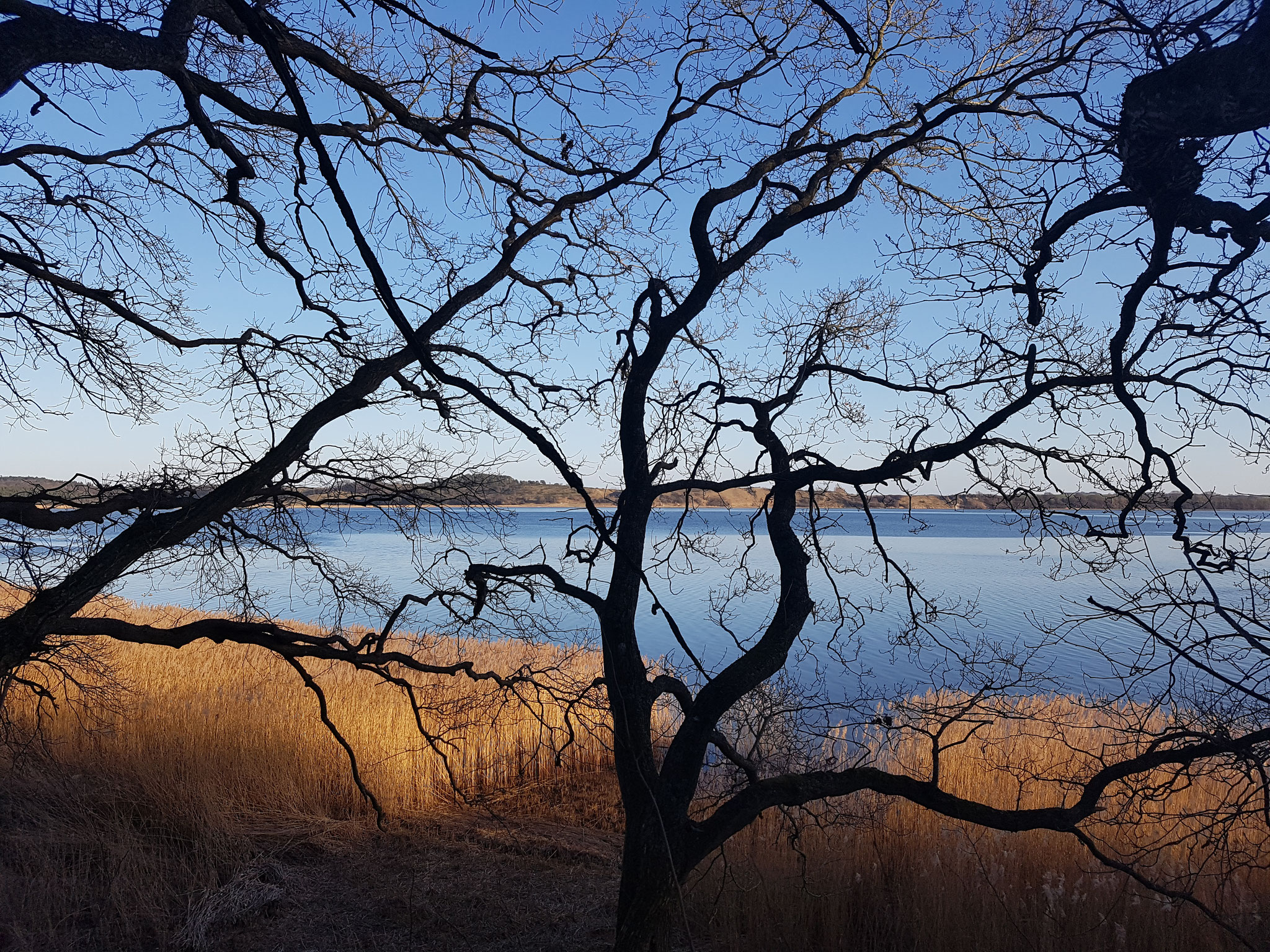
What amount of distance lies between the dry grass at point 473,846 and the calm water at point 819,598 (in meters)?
0.82

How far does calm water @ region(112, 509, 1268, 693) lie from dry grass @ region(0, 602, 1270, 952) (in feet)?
2.70

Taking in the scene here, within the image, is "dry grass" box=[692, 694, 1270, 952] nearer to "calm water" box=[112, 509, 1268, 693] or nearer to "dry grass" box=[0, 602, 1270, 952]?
"dry grass" box=[0, 602, 1270, 952]

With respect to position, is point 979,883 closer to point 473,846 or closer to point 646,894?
point 646,894

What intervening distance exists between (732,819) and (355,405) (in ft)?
9.61

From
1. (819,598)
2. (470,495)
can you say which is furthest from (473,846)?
(819,598)

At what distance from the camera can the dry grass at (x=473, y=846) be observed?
567 centimetres

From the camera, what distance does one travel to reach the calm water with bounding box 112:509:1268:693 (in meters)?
5.11

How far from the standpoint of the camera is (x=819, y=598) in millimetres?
15883

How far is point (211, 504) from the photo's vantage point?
12.9ft

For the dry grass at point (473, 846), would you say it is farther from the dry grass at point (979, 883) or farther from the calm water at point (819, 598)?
the calm water at point (819, 598)

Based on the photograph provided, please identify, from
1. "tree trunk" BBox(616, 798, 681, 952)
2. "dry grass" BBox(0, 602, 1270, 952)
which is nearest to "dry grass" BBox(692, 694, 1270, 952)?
"dry grass" BBox(0, 602, 1270, 952)

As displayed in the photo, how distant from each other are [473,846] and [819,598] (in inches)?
377

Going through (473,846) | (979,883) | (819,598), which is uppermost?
(819,598)

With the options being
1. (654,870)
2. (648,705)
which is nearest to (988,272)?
(648,705)
